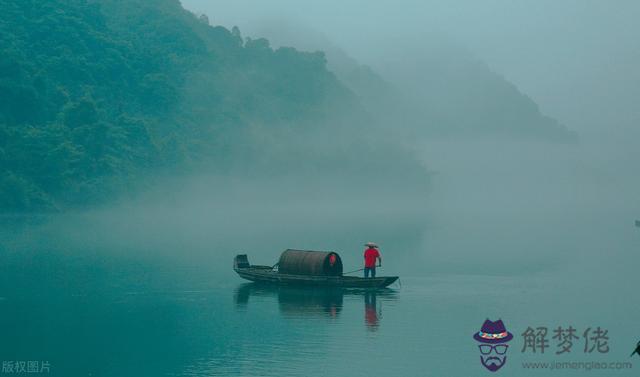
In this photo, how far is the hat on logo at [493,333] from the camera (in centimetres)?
3641

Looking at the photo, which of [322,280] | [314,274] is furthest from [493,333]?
[314,274]

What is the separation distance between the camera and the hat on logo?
3641cm

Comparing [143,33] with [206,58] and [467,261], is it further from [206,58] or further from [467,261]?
[467,261]

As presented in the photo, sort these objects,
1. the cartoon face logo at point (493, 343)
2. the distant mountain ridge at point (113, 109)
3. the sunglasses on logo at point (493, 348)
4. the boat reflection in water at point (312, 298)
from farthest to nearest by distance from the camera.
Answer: the distant mountain ridge at point (113, 109) < the boat reflection in water at point (312, 298) < the sunglasses on logo at point (493, 348) < the cartoon face logo at point (493, 343)

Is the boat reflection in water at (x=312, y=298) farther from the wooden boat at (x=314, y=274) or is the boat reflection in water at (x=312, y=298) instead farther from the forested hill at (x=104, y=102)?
the forested hill at (x=104, y=102)

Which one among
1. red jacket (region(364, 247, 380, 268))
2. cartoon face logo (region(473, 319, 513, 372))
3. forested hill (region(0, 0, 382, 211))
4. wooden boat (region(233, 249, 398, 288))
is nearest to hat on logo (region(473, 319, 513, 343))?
cartoon face logo (region(473, 319, 513, 372))

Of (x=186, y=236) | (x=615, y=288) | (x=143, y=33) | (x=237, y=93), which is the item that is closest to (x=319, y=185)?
(x=237, y=93)

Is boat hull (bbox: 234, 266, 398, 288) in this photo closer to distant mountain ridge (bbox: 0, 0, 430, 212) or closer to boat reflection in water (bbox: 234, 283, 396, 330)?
boat reflection in water (bbox: 234, 283, 396, 330)

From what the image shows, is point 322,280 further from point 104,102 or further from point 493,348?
point 104,102

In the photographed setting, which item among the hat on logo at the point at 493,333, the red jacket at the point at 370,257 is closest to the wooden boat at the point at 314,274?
the red jacket at the point at 370,257

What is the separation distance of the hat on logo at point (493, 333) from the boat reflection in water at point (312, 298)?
4834 millimetres

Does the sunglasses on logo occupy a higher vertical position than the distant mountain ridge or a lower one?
lower

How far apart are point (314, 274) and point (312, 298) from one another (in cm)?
229

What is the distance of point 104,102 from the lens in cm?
14700
